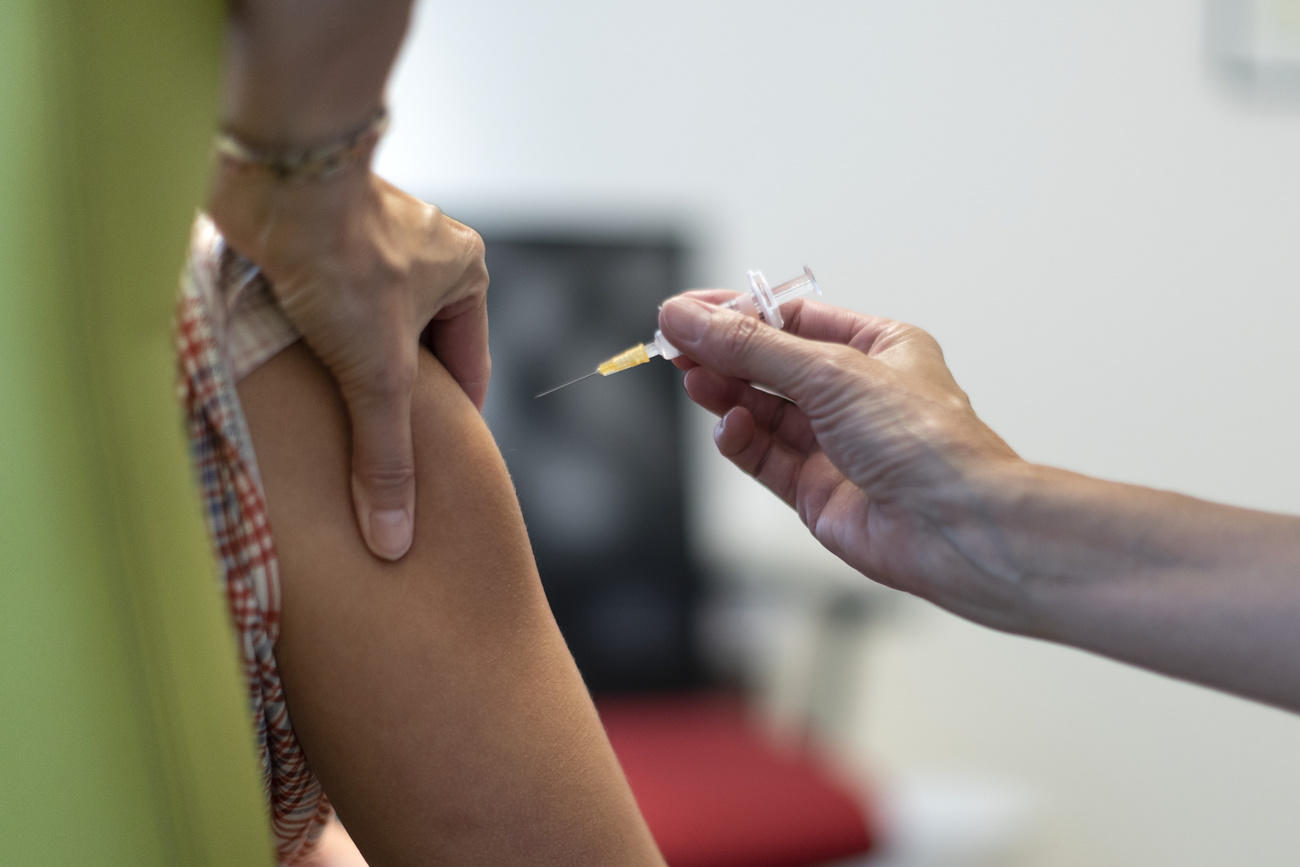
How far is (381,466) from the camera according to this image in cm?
56

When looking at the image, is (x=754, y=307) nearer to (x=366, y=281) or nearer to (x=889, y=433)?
(x=889, y=433)

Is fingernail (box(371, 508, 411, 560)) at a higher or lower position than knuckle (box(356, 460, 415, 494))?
lower

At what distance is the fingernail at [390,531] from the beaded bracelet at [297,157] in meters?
0.17

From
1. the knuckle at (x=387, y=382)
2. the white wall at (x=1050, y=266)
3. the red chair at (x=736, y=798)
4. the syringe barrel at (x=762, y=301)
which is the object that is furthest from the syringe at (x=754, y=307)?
the white wall at (x=1050, y=266)

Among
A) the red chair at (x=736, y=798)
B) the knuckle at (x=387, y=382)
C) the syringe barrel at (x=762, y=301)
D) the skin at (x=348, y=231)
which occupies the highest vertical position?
the skin at (x=348, y=231)

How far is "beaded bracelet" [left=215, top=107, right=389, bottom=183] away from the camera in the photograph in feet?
1.58

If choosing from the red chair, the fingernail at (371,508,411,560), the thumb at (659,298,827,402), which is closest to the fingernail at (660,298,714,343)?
the thumb at (659,298,827,402)

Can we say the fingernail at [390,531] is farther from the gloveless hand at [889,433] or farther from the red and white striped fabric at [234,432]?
the gloveless hand at [889,433]

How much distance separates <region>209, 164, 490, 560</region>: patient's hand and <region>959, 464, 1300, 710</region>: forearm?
0.34 metres

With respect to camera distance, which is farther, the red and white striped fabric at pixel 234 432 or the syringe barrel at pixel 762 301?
the syringe barrel at pixel 762 301

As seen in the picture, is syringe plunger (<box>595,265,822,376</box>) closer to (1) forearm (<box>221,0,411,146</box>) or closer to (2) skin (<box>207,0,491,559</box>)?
(2) skin (<box>207,0,491,559</box>)

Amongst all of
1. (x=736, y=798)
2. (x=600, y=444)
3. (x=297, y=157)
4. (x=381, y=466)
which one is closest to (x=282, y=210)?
(x=297, y=157)

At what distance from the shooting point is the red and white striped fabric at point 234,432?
512 millimetres

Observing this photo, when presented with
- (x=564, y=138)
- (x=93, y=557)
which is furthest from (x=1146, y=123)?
(x=93, y=557)
